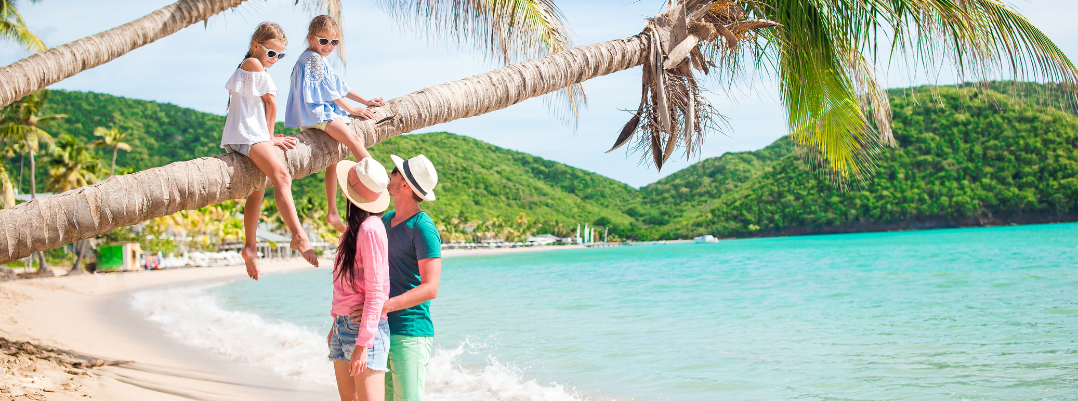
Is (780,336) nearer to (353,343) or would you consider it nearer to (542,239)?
(353,343)

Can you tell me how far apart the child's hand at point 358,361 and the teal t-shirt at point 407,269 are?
7.5 inches

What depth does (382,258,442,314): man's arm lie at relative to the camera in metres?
2.58

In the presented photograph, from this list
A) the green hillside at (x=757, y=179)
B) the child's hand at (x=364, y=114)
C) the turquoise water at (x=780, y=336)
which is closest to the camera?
the child's hand at (x=364, y=114)

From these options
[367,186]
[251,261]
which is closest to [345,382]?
[251,261]

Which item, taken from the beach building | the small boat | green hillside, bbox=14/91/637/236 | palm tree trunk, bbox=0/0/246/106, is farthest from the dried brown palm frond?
the beach building

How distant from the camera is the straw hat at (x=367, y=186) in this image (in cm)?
263

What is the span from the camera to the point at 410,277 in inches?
107

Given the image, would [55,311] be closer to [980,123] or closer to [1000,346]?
[1000,346]

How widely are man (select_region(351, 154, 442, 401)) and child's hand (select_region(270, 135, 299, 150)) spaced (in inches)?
22.8

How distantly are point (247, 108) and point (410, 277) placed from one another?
3.60ft

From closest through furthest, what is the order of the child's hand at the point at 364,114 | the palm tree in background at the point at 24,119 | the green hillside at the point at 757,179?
the child's hand at the point at 364,114
the palm tree in background at the point at 24,119
the green hillside at the point at 757,179

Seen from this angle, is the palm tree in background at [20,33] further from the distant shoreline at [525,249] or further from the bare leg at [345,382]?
the distant shoreline at [525,249]

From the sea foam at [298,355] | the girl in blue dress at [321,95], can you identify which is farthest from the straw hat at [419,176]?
the sea foam at [298,355]

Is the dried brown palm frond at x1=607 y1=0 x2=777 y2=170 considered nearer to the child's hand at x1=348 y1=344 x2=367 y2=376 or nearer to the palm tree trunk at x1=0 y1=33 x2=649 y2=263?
the palm tree trunk at x1=0 y1=33 x2=649 y2=263
